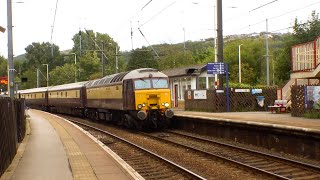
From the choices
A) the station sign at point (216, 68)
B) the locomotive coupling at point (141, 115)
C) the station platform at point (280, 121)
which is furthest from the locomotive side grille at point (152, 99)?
the station sign at point (216, 68)

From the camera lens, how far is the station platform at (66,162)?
30.8 feet

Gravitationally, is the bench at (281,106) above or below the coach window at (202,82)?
below

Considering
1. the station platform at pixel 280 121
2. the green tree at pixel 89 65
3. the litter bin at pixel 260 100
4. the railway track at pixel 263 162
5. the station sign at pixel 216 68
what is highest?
the green tree at pixel 89 65

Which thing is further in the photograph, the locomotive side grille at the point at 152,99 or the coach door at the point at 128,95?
the coach door at the point at 128,95

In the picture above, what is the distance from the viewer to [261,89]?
27.7 metres

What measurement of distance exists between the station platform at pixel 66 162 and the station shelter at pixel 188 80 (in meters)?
18.6

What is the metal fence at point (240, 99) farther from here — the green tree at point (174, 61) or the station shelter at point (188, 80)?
the green tree at point (174, 61)

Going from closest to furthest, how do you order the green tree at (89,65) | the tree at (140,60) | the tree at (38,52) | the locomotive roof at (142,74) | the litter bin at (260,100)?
1. the locomotive roof at (142,74)
2. the litter bin at (260,100)
3. the tree at (140,60)
4. the green tree at (89,65)
5. the tree at (38,52)

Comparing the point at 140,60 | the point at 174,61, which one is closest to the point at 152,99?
the point at 140,60

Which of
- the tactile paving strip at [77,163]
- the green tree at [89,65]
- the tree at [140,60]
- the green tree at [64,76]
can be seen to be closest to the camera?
the tactile paving strip at [77,163]

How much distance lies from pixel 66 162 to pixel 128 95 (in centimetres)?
1095

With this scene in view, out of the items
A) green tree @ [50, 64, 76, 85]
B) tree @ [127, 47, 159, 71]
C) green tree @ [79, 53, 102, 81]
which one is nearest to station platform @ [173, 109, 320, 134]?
tree @ [127, 47, 159, 71]

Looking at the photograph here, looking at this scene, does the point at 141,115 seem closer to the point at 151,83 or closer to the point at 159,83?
the point at 151,83

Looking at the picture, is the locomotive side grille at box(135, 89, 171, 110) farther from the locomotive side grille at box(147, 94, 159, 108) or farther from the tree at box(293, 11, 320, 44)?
the tree at box(293, 11, 320, 44)
